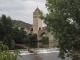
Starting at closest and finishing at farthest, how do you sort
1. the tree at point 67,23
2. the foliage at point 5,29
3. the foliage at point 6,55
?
the foliage at point 6,55 → the tree at point 67,23 → the foliage at point 5,29

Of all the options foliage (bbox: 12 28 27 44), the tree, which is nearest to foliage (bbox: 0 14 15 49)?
foliage (bbox: 12 28 27 44)

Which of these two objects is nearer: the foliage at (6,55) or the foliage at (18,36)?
the foliage at (6,55)

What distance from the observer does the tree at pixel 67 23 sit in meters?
13.1

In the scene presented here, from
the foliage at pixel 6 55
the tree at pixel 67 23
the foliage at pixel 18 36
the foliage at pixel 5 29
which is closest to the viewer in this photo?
the foliage at pixel 6 55

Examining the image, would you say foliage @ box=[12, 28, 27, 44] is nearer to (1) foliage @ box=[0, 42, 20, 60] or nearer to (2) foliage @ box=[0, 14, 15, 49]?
(2) foliage @ box=[0, 14, 15, 49]

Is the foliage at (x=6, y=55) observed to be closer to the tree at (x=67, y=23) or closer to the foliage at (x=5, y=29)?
the tree at (x=67, y=23)

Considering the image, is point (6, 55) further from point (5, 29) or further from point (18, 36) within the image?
point (18, 36)

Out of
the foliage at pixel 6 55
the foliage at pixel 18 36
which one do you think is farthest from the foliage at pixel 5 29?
the foliage at pixel 6 55

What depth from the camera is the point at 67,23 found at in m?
13.5

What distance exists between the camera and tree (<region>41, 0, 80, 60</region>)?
43.0ft

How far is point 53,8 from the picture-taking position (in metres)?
14.4

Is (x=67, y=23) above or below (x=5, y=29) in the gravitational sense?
below

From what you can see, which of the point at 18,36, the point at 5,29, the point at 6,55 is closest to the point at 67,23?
the point at 6,55

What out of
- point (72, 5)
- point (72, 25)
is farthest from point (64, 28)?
point (72, 5)
